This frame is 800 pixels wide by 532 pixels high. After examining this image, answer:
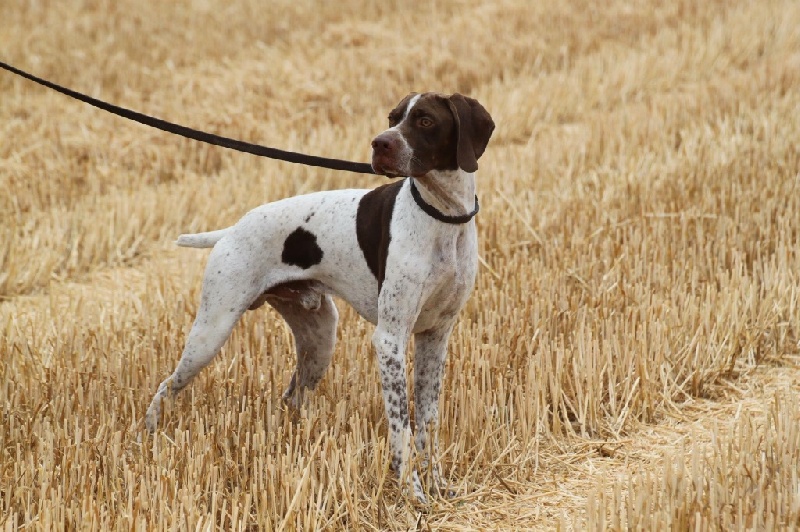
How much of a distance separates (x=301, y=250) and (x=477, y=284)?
6.18ft

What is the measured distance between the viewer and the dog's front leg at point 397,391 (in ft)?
12.4

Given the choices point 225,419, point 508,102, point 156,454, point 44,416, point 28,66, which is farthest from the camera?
point 28,66

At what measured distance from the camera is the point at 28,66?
10797mm

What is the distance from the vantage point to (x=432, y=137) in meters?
3.56

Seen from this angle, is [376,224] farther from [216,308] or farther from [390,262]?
[216,308]

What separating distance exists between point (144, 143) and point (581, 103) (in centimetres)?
433

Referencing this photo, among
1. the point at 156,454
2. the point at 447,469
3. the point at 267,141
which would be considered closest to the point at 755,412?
the point at 447,469

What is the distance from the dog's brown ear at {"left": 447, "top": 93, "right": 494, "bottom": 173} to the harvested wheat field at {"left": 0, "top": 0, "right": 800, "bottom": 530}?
3.71ft

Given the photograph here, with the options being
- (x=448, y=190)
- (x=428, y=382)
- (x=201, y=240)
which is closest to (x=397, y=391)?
Answer: (x=428, y=382)

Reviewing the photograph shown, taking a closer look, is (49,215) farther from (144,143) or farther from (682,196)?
(682,196)

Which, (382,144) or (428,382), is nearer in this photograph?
(382,144)

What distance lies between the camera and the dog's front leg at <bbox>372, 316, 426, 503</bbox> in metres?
3.78

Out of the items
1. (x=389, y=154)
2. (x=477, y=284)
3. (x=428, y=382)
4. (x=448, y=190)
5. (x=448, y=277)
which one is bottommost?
(x=428, y=382)

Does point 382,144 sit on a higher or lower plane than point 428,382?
higher
